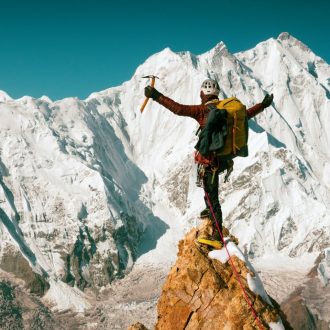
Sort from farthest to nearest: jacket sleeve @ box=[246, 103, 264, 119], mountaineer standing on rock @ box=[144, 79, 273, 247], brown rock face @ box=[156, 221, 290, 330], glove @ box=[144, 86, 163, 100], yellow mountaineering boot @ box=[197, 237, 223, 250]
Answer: jacket sleeve @ box=[246, 103, 264, 119]
yellow mountaineering boot @ box=[197, 237, 223, 250]
mountaineer standing on rock @ box=[144, 79, 273, 247]
glove @ box=[144, 86, 163, 100]
brown rock face @ box=[156, 221, 290, 330]

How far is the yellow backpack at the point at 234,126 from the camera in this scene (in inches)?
595

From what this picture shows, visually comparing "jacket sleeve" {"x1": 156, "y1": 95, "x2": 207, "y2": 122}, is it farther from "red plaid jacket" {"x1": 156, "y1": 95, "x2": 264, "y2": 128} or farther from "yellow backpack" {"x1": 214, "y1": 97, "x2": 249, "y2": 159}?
"yellow backpack" {"x1": 214, "y1": 97, "x2": 249, "y2": 159}

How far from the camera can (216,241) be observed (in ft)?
53.6

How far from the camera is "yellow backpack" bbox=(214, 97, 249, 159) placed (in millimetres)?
15102

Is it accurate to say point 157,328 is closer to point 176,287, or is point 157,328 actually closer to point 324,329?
point 176,287

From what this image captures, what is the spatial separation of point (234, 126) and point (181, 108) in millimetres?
1715

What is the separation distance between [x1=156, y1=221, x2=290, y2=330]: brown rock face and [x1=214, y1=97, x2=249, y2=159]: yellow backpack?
3391 mm

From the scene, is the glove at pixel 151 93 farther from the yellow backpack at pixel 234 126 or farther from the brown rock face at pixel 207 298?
the brown rock face at pixel 207 298

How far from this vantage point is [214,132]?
1516cm

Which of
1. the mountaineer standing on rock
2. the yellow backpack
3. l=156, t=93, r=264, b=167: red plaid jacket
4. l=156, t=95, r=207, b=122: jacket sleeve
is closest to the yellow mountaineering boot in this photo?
the mountaineer standing on rock

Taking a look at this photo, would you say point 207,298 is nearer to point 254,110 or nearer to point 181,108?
point 181,108

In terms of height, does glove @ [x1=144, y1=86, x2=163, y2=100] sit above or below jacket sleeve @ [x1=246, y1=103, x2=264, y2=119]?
above

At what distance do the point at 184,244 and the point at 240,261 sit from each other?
2.29 metres

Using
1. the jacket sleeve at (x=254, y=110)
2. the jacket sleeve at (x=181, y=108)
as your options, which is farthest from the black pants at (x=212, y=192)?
the jacket sleeve at (x=254, y=110)
